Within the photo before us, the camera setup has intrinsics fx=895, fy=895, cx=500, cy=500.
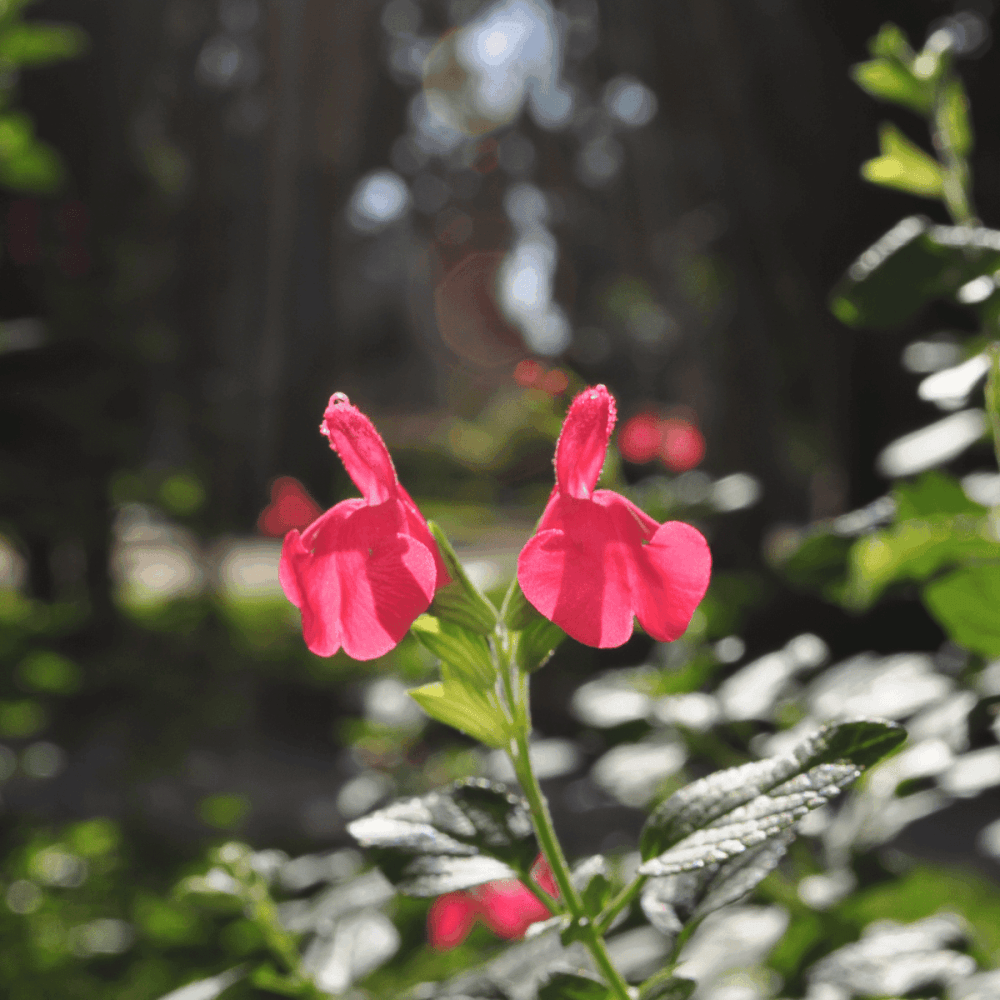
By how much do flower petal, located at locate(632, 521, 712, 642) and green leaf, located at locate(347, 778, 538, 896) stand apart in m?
0.14

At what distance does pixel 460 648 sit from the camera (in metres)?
0.42

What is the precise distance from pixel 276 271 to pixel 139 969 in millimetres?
4787

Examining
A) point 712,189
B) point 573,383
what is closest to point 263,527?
point 573,383

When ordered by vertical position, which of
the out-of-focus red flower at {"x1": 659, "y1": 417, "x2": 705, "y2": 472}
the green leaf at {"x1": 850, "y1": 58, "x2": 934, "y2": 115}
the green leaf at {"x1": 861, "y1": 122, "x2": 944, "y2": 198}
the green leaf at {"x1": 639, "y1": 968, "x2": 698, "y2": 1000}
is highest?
the out-of-focus red flower at {"x1": 659, "y1": 417, "x2": 705, "y2": 472}

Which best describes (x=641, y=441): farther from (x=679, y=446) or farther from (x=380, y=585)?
(x=380, y=585)

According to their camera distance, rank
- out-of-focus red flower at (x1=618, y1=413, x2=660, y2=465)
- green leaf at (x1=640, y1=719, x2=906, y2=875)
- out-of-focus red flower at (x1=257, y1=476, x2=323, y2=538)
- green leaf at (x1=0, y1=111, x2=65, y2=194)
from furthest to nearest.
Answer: out-of-focus red flower at (x1=257, y1=476, x2=323, y2=538), out-of-focus red flower at (x1=618, y1=413, x2=660, y2=465), green leaf at (x1=0, y1=111, x2=65, y2=194), green leaf at (x1=640, y1=719, x2=906, y2=875)

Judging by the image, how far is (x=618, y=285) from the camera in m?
6.08

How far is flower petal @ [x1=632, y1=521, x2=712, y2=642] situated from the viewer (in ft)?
1.30

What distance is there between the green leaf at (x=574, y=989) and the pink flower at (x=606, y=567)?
0.54 ft

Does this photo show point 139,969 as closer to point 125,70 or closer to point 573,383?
point 573,383

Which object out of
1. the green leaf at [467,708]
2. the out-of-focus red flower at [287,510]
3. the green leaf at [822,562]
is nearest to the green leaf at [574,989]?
the green leaf at [467,708]

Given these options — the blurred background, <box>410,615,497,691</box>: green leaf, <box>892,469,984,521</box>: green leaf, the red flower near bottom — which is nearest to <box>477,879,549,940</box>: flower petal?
the red flower near bottom

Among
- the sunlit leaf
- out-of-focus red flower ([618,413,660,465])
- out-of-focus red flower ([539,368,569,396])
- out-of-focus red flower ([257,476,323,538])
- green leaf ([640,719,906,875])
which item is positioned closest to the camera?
green leaf ([640,719,906,875])

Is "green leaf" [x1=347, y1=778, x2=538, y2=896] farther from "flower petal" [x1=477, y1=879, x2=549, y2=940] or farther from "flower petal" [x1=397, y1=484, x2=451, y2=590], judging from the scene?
"flower petal" [x1=477, y1=879, x2=549, y2=940]
